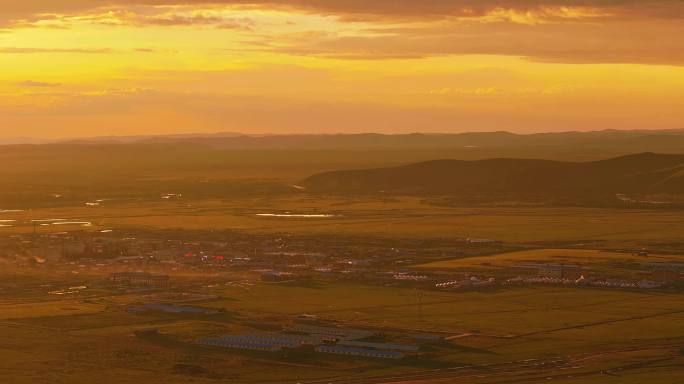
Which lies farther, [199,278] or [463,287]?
[199,278]

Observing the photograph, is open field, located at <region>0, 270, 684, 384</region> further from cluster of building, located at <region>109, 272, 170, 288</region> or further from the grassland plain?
cluster of building, located at <region>109, 272, 170, 288</region>

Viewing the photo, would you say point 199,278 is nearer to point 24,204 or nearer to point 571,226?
point 571,226

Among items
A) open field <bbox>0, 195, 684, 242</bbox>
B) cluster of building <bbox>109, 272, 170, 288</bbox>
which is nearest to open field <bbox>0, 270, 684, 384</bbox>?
cluster of building <bbox>109, 272, 170, 288</bbox>

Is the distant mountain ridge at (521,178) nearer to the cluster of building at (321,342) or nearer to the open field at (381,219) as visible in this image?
the open field at (381,219)

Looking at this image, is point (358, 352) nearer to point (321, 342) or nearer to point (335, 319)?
point (321, 342)

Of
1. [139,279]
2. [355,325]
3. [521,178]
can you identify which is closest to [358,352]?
[355,325]

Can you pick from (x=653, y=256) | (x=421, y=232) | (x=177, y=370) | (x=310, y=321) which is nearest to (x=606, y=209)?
(x=421, y=232)
